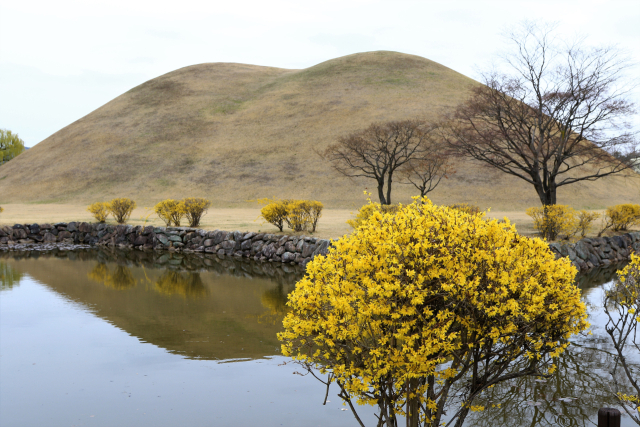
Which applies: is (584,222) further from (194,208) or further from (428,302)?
(428,302)

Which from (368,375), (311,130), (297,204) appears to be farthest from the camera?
(311,130)

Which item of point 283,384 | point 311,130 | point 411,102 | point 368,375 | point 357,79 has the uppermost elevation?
point 357,79

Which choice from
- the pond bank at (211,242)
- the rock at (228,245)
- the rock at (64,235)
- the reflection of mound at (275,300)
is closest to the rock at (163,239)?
the pond bank at (211,242)

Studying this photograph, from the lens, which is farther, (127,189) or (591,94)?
(127,189)

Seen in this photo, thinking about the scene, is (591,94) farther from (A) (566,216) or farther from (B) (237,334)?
(B) (237,334)

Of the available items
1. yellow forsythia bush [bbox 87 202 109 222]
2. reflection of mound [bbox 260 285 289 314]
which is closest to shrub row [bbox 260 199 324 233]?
reflection of mound [bbox 260 285 289 314]

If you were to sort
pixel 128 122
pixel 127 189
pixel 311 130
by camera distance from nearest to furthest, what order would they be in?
pixel 127 189
pixel 311 130
pixel 128 122

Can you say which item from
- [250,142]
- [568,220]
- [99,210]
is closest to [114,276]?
[99,210]

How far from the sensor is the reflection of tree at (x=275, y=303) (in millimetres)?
9493

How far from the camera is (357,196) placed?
40.1 metres

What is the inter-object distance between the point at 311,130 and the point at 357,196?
1408cm

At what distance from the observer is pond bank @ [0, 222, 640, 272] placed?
51.8 ft

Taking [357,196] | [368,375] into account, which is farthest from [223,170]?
[368,375]

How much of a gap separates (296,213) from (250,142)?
35.9 m
